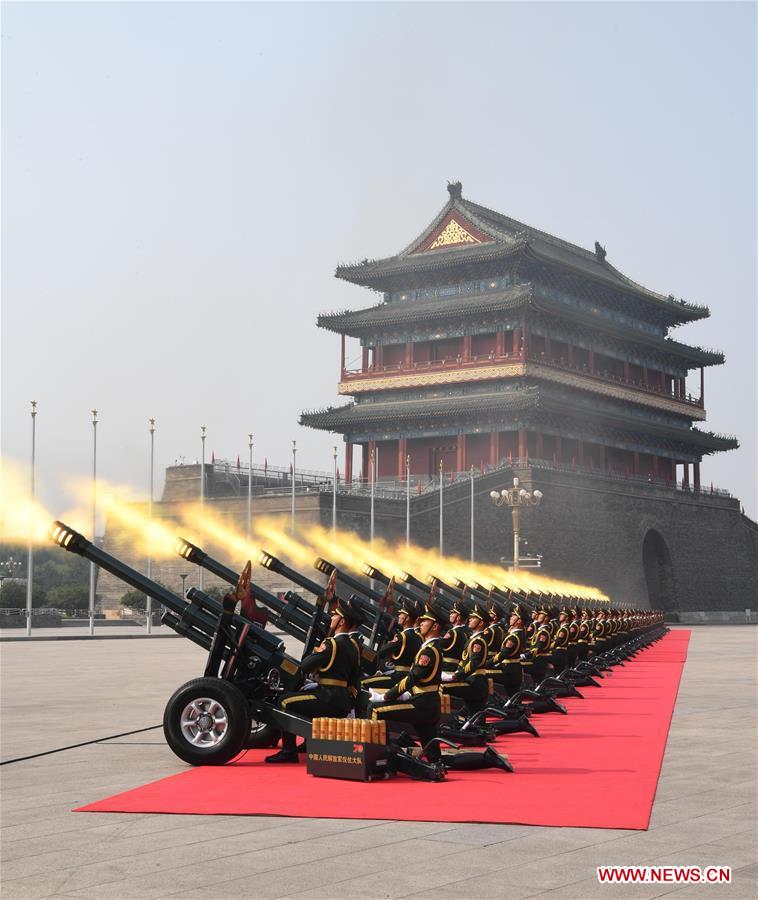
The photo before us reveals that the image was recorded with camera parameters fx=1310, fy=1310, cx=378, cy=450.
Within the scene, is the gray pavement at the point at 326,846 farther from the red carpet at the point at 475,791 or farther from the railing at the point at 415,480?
the railing at the point at 415,480

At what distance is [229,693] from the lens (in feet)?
36.4

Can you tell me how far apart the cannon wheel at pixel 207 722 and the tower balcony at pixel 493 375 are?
5504cm

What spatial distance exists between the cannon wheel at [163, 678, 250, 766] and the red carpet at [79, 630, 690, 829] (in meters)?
0.19

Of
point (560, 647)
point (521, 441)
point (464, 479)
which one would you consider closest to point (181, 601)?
point (560, 647)

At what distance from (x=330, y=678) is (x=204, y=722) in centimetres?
115

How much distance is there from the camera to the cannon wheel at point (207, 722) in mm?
11133

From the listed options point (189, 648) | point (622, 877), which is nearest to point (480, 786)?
point (622, 877)

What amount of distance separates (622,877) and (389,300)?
218 feet

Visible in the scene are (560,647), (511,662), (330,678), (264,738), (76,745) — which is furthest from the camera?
(560,647)

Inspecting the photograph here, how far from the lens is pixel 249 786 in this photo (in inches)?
401

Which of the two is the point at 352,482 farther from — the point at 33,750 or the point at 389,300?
the point at 33,750

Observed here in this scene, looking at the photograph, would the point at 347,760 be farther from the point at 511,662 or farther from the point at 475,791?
the point at 511,662

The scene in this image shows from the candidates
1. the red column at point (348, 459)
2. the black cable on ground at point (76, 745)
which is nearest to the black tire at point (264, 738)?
the black cable on ground at point (76, 745)

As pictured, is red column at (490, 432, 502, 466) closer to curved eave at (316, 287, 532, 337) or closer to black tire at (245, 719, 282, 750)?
curved eave at (316, 287, 532, 337)
